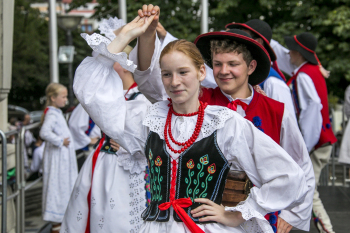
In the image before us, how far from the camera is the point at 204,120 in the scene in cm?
222

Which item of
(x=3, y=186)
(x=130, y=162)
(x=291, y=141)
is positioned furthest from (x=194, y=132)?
(x=3, y=186)

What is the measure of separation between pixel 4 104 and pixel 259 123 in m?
3.32

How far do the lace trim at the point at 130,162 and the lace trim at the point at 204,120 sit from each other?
0.87 m

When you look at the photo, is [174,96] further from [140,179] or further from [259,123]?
[140,179]

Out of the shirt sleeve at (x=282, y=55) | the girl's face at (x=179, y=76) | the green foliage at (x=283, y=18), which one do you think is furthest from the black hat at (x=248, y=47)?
the green foliage at (x=283, y=18)

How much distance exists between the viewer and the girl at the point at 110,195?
3.16 meters

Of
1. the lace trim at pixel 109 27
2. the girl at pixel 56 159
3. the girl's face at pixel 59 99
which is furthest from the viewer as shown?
the girl's face at pixel 59 99

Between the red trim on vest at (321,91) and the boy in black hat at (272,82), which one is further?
the red trim on vest at (321,91)

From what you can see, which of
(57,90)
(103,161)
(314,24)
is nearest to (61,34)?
(314,24)

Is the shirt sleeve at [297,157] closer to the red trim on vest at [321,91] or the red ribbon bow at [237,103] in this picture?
the red ribbon bow at [237,103]

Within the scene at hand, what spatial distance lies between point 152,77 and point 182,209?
93 centimetres

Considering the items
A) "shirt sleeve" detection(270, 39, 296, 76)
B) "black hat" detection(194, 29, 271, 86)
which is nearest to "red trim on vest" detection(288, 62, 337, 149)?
"shirt sleeve" detection(270, 39, 296, 76)

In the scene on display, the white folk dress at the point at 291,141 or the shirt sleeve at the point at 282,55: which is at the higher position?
the shirt sleeve at the point at 282,55

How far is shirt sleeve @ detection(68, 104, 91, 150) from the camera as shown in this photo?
614 cm
